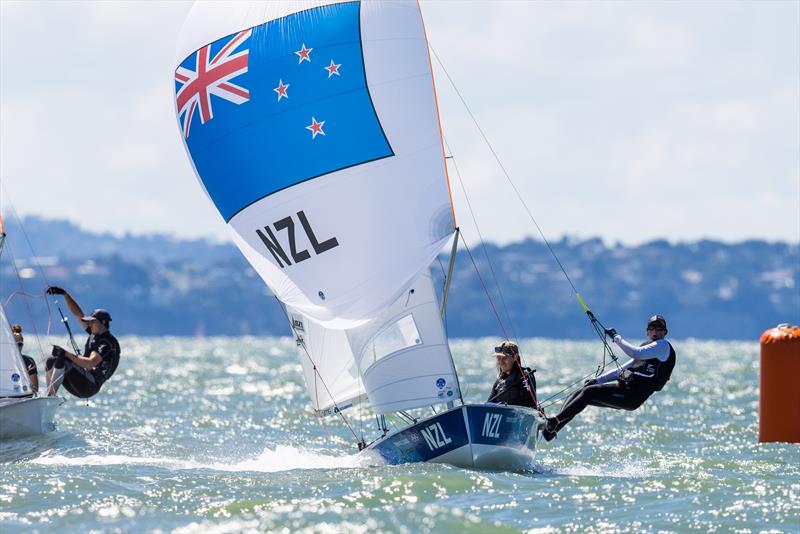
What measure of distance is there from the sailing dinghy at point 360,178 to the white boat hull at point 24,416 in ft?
10.1

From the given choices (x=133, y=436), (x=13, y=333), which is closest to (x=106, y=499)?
(x=13, y=333)

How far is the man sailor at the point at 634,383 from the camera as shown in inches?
435

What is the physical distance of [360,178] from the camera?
10.9m

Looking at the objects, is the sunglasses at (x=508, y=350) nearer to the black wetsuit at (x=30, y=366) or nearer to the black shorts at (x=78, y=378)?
the black shorts at (x=78, y=378)

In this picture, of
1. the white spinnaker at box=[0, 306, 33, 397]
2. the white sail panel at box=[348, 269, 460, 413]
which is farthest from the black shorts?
the white sail panel at box=[348, 269, 460, 413]

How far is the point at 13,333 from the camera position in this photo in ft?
42.4

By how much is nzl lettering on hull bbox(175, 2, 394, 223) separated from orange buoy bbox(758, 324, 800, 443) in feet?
14.2

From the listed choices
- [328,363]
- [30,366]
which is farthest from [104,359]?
[328,363]

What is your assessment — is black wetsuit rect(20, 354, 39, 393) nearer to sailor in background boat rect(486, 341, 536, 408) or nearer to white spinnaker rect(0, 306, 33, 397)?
white spinnaker rect(0, 306, 33, 397)

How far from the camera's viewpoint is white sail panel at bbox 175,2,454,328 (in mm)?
10867

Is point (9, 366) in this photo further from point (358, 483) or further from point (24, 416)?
point (358, 483)

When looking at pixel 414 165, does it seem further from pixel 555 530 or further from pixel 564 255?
pixel 564 255

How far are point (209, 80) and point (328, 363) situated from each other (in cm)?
264

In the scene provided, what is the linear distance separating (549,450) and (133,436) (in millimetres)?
4207
